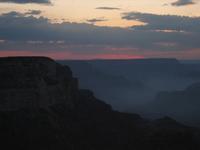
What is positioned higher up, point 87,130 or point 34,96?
point 34,96

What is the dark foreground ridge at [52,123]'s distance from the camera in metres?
62.7

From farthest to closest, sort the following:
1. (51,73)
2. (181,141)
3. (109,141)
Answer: (51,73), (109,141), (181,141)

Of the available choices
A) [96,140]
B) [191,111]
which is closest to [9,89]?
[96,140]

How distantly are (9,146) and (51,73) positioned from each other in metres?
17.9

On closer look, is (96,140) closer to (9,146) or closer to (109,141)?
(109,141)

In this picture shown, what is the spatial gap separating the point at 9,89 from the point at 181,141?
2402 cm

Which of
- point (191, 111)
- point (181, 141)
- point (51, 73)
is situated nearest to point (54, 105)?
point (51, 73)

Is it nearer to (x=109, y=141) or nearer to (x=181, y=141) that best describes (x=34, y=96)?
(x=109, y=141)

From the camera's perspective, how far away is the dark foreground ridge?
206 ft

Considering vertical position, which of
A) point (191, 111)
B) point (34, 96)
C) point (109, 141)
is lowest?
point (191, 111)

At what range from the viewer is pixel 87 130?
72250mm

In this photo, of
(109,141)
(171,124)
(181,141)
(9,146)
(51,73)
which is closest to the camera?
(9,146)

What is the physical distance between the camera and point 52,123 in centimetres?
6575

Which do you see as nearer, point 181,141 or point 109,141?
point 181,141
